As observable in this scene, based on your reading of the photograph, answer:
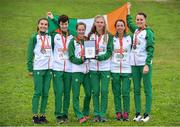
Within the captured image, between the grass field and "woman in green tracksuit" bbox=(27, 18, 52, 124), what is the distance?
0.72 meters

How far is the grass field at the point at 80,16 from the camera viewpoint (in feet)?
40.6

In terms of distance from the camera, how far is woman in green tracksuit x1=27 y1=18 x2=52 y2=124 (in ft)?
36.3

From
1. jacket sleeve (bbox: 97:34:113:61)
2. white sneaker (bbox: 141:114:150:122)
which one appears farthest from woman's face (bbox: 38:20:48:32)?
white sneaker (bbox: 141:114:150:122)

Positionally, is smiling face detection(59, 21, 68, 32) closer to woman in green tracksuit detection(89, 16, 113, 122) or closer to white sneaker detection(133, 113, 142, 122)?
woman in green tracksuit detection(89, 16, 113, 122)

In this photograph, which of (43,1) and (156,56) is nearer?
(156,56)

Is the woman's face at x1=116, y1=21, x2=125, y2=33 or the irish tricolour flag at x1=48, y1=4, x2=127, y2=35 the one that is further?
the irish tricolour flag at x1=48, y1=4, x2=127, y2=35

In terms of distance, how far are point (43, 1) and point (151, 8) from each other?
7963 millimetres

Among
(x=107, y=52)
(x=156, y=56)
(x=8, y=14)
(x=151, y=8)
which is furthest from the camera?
(x=151, y=8)

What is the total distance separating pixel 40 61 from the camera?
11.1 m

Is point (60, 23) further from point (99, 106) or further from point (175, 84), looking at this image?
point (175, 84)

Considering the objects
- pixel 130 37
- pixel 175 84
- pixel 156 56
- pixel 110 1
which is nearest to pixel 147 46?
pixel 130 37

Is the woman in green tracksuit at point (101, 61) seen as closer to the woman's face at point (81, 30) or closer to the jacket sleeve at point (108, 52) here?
the jacket sleeve at point (108, 52)

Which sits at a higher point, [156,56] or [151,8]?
[151,8]

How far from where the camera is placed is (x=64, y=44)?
11188 mm
